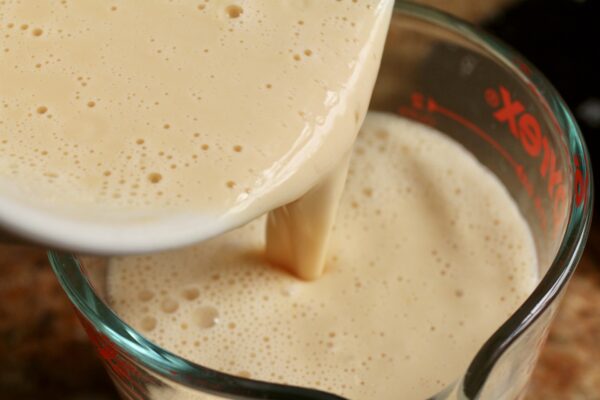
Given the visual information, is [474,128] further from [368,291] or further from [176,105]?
[176,105]

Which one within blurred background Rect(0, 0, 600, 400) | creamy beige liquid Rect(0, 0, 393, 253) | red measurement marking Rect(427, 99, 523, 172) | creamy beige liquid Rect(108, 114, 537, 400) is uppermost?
creamy beige liquid Rect(0, 0, 393, 253)

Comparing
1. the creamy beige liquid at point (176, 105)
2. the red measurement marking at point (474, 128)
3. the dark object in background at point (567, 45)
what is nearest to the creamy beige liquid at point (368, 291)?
the red measurement marking at point (474, 128)

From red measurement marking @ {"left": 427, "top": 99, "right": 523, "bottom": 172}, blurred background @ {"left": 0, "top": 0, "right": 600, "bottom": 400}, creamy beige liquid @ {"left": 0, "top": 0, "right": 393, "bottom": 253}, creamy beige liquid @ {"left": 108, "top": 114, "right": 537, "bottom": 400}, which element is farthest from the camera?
blurred background @ {"left": 0, "top": 0, "right": 600, "bottom": 400}

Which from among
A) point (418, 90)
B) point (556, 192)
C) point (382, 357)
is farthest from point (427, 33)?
point (382, 357)

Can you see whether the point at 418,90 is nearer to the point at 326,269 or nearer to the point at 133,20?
the point at 326,269

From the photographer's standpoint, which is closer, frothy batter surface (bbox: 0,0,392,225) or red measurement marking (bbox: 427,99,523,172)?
frothy batter surface (bbox: 0,0,392,225)

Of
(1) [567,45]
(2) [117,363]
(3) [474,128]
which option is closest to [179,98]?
(2) [117,363]

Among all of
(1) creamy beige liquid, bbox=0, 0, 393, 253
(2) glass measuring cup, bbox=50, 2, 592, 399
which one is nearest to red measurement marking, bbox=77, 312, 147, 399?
(2) glass measuring cup, bbox=50, 2, 592, 399

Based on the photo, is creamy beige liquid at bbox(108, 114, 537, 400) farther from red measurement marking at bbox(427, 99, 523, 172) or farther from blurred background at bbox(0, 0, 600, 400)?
blurred background at bbox(0, 0, 600, 400)
